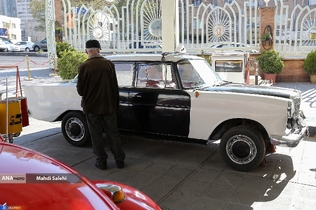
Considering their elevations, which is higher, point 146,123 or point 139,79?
point 139,79

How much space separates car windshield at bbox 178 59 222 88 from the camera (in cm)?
557

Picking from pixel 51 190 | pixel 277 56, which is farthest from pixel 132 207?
pixel 277 56

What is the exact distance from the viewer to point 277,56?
52.9 feet

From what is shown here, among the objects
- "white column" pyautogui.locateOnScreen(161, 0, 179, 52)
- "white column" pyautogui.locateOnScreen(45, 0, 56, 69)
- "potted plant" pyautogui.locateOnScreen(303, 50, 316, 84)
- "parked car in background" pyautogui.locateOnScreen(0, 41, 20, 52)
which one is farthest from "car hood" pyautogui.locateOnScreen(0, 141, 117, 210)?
"parked car in background" pyautogui.locateOnScreen(0, 41, 20, 52)

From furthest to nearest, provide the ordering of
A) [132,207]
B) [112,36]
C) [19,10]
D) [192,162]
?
[19,10] < [112,36] < [192,162] < [132,207]

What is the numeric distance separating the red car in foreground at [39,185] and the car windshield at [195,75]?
3785 millimetres

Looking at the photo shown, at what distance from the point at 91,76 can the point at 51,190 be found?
11.5 feet

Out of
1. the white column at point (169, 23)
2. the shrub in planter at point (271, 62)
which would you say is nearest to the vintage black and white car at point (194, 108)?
the white column at point (169, 23)

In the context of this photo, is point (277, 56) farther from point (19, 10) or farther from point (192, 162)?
point (19, 10)

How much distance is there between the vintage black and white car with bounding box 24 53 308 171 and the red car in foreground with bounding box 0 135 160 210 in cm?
345

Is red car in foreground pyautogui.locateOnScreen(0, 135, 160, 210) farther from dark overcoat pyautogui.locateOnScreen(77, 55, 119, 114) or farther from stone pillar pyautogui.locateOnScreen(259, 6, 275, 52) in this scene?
stone pillar pyautogui.locateOnScreen(259, 6, 275, 52)

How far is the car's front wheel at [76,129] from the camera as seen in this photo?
→ 246 inches

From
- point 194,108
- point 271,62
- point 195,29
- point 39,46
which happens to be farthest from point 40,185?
point 39,46

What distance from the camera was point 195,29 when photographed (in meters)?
18.0
